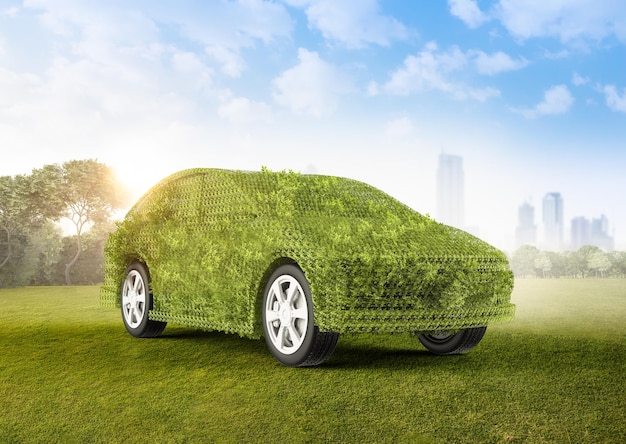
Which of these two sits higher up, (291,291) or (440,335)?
(291,291)

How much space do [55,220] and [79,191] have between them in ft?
5.58

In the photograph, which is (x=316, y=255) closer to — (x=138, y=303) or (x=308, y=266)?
(x=308, y=266)

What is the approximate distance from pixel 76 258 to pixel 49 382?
86.8 ft

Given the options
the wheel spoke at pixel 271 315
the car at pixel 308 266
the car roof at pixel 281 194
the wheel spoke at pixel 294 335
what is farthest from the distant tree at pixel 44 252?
the wheel spoke at pixel 294 335

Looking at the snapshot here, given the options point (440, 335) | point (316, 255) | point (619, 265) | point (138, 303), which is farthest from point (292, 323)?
point (619, 265)

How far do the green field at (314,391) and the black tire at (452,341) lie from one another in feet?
0.38

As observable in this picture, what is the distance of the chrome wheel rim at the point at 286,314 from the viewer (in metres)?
5.36

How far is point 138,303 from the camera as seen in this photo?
7.82m

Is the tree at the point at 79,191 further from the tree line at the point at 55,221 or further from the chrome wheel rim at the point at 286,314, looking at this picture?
the chrome wheel rim at the point at 286,314

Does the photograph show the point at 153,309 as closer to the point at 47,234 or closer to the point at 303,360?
the point at 303,360


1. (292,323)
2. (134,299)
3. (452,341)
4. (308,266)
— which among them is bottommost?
(452,341)

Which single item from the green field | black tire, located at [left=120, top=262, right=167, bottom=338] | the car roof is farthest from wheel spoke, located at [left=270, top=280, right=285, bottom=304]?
black tire, located at [left=120, top=262, right=167, bottom=338]

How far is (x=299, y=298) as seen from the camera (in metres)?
5.44

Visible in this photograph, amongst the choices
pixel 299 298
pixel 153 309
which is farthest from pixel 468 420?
pixel 153 309
